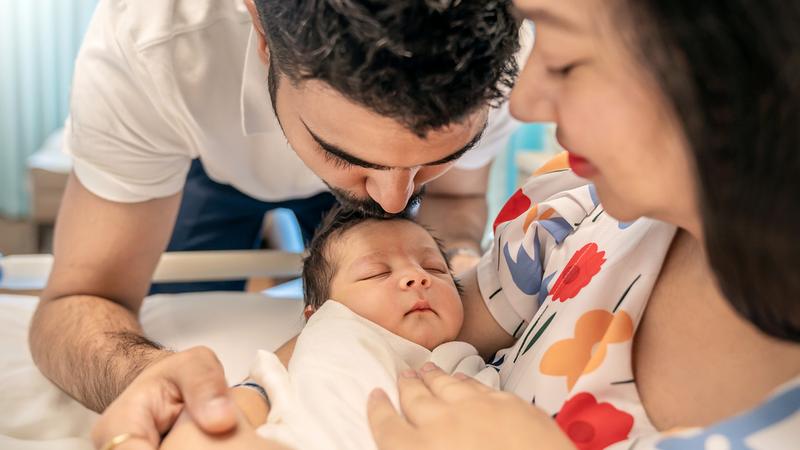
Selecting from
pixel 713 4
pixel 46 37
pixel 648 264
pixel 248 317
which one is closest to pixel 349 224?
pixel 248 317

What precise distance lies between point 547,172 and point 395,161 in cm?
41

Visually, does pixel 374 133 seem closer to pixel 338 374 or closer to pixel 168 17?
pixel 338 374

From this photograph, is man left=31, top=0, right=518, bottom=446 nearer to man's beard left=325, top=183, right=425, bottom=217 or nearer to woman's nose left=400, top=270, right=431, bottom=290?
man's beard left=325, top=183, right=425, bottom=217

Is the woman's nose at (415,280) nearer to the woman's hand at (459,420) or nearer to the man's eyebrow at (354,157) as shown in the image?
the man's eyebrow at (354,157)

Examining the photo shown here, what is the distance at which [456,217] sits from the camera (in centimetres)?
209

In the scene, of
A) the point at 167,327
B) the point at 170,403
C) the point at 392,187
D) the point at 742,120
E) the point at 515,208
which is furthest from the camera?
the point at 167,327

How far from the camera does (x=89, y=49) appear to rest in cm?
152

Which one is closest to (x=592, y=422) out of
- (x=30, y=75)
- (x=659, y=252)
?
(x=659, y=252)

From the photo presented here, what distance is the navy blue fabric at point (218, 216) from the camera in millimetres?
2279

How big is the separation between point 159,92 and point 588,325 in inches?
37.2

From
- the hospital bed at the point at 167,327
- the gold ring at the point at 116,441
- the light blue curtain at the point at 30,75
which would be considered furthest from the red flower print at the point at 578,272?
the light blue curtain at the point at 30,75

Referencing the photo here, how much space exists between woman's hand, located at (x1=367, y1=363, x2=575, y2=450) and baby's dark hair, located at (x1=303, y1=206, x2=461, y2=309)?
1.56 feet

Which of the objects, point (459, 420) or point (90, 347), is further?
point (90, 347)

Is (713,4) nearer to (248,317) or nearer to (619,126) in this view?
(619,126)
